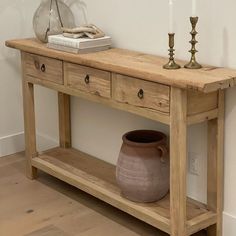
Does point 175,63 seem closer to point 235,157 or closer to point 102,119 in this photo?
point 235,157

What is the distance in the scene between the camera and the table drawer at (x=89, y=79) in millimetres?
2582

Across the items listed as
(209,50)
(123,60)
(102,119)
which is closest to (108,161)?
(102,119)

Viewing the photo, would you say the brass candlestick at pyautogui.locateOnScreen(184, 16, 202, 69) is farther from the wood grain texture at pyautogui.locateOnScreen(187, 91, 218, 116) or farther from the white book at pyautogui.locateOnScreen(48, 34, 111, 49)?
the white book at pyautogui.locateOnScreen(48, 34, 111, 49)

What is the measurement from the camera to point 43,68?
2.99 meters

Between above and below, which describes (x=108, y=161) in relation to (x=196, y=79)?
below

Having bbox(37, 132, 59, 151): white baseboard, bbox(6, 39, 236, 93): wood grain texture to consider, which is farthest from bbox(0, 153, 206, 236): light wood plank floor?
bbox(6, 39, 236, 93): wood grain texture

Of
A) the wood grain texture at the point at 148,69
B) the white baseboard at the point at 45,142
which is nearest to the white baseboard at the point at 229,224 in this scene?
the wood grain texture at the point at 148,69

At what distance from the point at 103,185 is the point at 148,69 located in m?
0.77

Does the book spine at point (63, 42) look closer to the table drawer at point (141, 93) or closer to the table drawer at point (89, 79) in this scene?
the table drawer at point (89, 79)

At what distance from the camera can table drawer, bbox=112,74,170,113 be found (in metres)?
2.31

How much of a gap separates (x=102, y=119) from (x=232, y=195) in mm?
965

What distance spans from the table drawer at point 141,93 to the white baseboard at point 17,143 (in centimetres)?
129

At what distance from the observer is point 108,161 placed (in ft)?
10.5

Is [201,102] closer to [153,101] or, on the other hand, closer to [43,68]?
[153,101]
